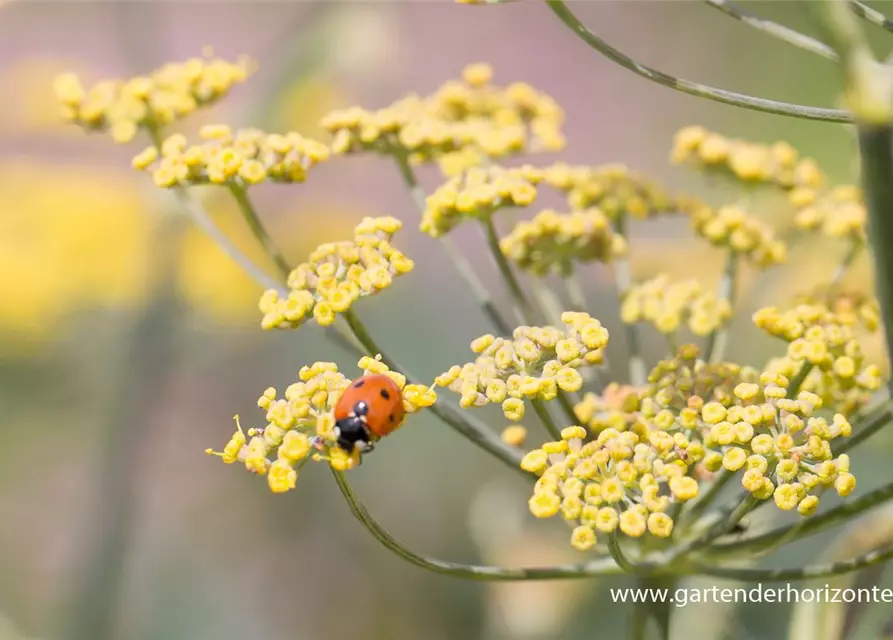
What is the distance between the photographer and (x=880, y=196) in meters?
0.76

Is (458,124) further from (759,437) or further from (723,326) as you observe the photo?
(759,437)

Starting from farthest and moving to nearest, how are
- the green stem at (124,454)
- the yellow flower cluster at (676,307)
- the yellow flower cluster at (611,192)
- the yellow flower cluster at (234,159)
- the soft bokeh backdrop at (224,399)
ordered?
the soft bokeh backdrop at (224,399), the green stem at (124,454), the yellow flower cluster at (611,192), the yellow flower cluster at (676,307), the yellow flower cluster at (234,159)

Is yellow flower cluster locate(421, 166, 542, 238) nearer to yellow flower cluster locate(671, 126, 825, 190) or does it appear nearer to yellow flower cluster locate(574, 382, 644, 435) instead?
yellow flower cluster locate(574, 382, 644, 435)

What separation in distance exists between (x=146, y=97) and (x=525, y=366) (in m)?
0.70

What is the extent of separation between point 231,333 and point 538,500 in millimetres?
1969

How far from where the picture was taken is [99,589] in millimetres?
1917

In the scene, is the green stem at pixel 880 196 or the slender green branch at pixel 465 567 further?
the slender green branch at pixel 465 567

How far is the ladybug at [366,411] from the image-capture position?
3.16 feet

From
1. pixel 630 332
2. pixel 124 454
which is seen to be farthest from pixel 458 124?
pixel 124 454

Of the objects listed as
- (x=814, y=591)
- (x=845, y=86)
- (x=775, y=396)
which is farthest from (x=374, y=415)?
(x=814, y=591)

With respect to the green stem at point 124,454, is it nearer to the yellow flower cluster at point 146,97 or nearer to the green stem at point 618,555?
the yellow flower cluster at point 146,97

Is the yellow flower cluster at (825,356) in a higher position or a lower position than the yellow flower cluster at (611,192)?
lower

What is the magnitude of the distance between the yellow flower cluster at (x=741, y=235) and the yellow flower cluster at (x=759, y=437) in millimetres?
358

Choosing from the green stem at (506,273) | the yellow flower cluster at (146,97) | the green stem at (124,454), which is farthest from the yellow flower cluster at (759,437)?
the green stem at (124,454)
